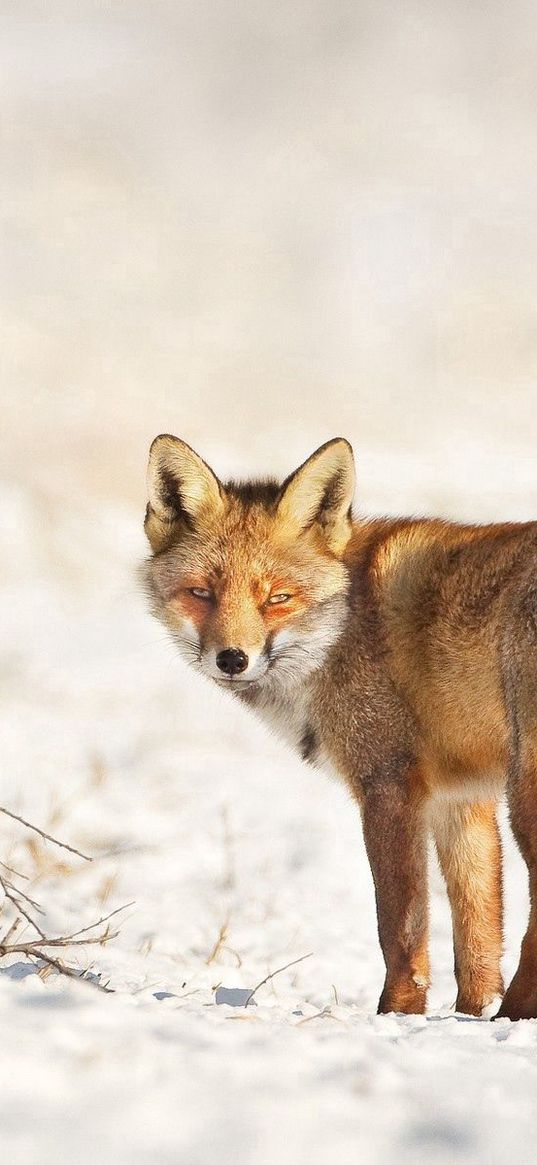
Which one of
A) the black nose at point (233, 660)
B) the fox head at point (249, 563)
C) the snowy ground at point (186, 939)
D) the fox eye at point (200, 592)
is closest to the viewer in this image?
the snowy ground at point (186, 939)

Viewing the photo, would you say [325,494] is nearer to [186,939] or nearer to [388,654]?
[388,654]

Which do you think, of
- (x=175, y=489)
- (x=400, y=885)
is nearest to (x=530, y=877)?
(x=400, y=885)

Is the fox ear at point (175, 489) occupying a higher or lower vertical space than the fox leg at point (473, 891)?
higher

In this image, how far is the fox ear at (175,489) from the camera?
4992 millimetres

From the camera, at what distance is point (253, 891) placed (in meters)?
7.14

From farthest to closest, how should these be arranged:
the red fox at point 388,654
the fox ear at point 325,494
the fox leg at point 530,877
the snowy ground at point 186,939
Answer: the fox ear at point 325,494, the red fox at point 388,654, the fox leg at point 530,877, the snowy ground at point 186,939

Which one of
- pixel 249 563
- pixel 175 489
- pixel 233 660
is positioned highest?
pixel 175 489

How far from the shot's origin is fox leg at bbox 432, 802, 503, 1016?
475cm

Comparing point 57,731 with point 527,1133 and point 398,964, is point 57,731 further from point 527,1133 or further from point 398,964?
point 527,1133

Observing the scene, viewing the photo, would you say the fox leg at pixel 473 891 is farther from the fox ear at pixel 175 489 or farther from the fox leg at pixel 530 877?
the fox ear at pixel 175 489

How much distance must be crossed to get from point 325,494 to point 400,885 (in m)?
1.71

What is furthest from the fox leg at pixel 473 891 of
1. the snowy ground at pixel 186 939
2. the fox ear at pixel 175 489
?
the fox ear at pixel 175 489

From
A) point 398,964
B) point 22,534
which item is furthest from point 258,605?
point 22,534

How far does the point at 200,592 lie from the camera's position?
4.78m
